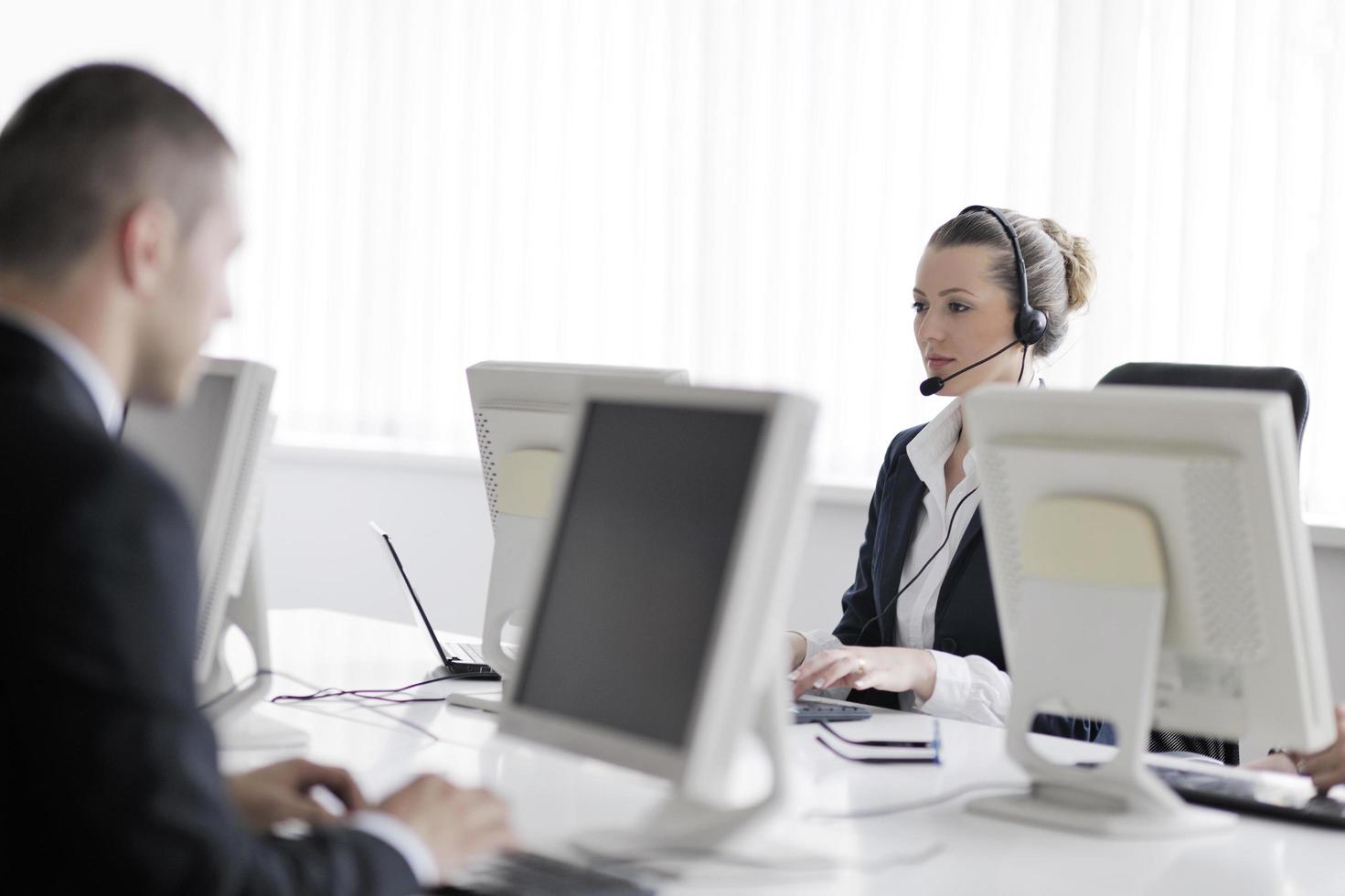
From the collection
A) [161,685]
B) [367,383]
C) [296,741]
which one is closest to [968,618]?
[296,741]

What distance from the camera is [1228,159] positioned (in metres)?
3.28

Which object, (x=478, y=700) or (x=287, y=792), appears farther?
(x=478, y=700)

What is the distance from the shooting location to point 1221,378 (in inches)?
91.0

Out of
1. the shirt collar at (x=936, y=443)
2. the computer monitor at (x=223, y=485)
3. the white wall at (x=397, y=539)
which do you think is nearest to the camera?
the computer monitor at (x=223, y=485)

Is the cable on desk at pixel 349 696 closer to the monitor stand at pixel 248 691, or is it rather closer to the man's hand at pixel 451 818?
the monitor stand at pixel 248 691

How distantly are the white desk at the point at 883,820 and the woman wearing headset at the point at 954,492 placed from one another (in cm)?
→ 14

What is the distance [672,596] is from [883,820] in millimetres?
443

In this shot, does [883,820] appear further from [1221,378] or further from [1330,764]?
[1221,378]

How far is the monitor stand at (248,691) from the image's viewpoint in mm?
1850

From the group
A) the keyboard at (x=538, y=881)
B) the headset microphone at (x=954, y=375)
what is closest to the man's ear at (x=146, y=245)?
the keyboard at (x=538, y=881)

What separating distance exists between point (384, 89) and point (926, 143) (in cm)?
200

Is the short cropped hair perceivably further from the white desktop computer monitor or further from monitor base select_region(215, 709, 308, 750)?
the white desktop computer monitor

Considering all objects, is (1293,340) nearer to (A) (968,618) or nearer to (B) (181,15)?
(A) (968,618)

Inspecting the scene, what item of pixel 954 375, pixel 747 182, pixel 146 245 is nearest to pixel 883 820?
pixel 146 245
